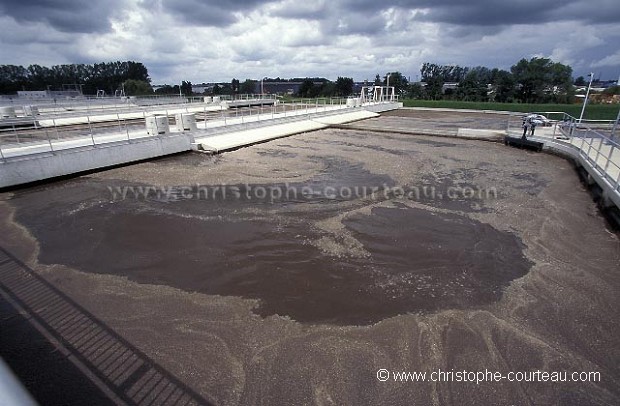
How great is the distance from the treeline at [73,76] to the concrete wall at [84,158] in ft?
203

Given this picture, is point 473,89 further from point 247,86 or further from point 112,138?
point 112,138

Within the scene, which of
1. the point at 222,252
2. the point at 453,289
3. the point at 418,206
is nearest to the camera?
the point at 453,289

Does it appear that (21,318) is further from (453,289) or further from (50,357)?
(453,289)

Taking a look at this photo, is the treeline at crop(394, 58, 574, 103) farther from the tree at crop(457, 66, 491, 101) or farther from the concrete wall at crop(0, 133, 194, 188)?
the concrete wall at crop(0, 133, 194, 188)

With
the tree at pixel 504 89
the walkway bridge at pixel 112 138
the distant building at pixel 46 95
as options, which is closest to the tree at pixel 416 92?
the tree at pixel 504 89

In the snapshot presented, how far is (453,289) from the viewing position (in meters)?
6.29

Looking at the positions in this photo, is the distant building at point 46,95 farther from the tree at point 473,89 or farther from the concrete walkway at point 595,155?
the tree at point 473,89

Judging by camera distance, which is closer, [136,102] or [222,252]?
[222,252]

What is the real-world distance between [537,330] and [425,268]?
7.15 feet

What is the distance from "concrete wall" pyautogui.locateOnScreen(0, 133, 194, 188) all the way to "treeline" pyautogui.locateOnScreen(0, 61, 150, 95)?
61.8m

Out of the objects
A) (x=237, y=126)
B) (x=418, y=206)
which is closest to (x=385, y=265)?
(x=418, y=206)

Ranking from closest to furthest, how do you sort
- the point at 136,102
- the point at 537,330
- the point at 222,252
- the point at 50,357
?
the point at 50,357 → the point at 537,330 → the point at 222,252 → the point at 136,102

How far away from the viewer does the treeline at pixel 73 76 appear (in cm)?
7231

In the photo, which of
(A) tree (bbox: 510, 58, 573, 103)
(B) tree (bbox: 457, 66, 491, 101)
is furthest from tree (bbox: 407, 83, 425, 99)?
(A) tree (bbox: 510, 58, 573, 103)
